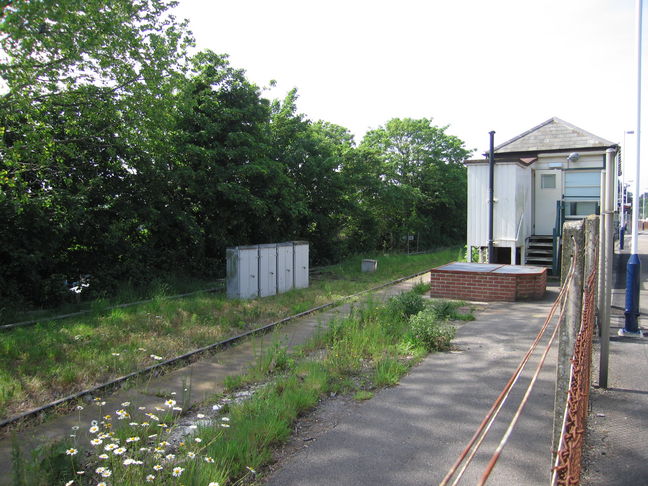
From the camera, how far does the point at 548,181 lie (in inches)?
733

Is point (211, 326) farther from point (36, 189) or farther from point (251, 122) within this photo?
point (251, 122)

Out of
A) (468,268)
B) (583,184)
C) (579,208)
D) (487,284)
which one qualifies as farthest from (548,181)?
(487,284)

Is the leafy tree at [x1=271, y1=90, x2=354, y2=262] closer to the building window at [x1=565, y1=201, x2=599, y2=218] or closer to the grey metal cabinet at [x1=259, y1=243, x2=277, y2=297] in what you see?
the grey metal cabinet at [x1=259, y1=243, x2=277, y2=297]

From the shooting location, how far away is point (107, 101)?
11102mm

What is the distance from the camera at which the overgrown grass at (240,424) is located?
361 centimetres

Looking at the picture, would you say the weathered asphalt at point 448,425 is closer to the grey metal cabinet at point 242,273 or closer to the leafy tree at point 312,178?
the grey metal cabinet at point 242,273

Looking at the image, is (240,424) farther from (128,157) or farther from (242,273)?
(128,157)

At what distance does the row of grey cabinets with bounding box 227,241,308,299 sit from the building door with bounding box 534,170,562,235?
9.05 meters

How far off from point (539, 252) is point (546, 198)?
278cm

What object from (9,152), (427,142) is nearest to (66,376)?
(9,152)

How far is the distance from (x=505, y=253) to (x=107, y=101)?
13.3m

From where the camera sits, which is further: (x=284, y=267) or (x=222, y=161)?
(x=222, y=161)

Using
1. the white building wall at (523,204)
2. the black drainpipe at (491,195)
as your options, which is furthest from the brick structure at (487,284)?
the white building wall at (523,204)

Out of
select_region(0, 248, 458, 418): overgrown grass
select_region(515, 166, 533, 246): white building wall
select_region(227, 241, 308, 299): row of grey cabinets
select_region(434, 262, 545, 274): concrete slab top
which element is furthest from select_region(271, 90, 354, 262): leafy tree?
select_region(0, 248, 458, 418): overgrown grass
